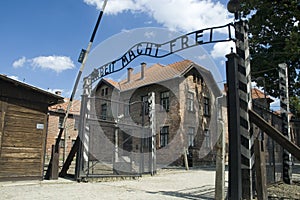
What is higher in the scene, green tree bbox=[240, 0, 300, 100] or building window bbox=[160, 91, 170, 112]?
green tree bbox=[240, 0, 300, 100]

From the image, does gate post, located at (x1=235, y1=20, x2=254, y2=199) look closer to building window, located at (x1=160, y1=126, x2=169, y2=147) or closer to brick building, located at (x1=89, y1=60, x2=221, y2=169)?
brick building, located at (x1=89, y1=60, x2=221, y2=169)

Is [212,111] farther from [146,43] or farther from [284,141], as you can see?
[284,141]

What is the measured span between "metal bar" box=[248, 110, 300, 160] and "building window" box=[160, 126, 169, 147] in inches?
635

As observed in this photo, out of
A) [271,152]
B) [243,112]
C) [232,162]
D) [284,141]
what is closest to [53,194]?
[232,162]

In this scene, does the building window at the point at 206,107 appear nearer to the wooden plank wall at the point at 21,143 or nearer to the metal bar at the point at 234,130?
the wooden plank wall at the point at 21,143

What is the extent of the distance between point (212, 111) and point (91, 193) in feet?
61.8

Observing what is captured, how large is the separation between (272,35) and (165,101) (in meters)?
9.55

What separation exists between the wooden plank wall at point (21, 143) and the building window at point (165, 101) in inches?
527

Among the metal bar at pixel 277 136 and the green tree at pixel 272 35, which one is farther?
the green tree at pixel 272 35

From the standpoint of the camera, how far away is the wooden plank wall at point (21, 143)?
322 inches

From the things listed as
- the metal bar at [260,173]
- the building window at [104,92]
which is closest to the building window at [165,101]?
the building window at [104,92]

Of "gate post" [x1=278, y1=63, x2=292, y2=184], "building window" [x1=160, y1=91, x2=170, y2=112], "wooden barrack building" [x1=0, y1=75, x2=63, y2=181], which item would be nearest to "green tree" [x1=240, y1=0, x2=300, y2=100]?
"gate post" [x1=278, y1=63, x2=292, y2=184]

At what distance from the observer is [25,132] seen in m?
8.67

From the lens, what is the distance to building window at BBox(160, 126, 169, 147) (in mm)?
21266
